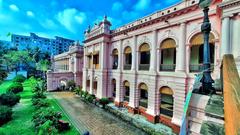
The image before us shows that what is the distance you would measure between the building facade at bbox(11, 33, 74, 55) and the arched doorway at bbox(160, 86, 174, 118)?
241 feet

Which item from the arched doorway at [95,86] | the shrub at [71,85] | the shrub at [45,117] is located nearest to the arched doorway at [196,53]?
the shrub at [45,117]

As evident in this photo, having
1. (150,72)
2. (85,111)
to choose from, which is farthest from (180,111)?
(85,111)

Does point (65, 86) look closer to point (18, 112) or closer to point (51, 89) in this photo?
point (51, 89)

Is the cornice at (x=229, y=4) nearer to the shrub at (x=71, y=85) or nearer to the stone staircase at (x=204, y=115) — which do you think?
the stone staircase at (x=204, y=115)

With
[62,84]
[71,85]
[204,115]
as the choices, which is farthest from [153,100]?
[62,84]

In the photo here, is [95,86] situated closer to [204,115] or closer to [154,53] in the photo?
[154,53]

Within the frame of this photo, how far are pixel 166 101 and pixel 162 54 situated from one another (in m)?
4.42

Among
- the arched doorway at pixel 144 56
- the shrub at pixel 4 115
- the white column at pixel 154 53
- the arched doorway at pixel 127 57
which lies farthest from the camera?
the arched doorway at pixel 127 57

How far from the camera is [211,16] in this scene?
9.66 metres

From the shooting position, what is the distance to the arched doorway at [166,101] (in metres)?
12.1

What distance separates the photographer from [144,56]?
1573cm

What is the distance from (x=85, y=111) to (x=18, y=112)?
6.86m

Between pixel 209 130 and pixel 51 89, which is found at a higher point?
pixel 209 130

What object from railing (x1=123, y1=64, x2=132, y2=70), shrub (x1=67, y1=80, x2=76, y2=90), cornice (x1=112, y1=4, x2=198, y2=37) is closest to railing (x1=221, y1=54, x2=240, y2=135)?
cornice (x1=112, y1=4, x2=198, y2=37)
